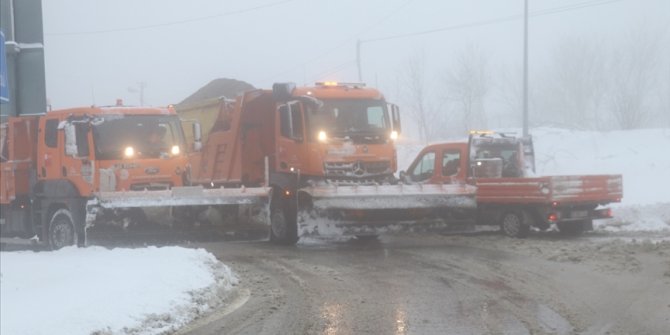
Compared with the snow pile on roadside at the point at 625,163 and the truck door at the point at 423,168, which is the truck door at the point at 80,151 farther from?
the snow pile on roadside at the point at 625,163

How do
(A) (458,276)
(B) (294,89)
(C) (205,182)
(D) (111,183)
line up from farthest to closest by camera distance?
(C) (205,182), (B) (294,89), (D) (111,183), (A) (458,276)

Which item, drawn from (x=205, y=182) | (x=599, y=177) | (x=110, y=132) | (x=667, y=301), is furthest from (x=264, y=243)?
(x=667, y=301)

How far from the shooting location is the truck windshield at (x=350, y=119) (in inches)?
562

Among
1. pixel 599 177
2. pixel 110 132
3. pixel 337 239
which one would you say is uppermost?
pixel 110 132

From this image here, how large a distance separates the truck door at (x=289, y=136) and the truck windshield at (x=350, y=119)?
0.24 m

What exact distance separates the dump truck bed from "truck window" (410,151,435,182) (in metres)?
1.56

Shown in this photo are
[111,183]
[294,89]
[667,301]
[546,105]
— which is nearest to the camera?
[667,301]

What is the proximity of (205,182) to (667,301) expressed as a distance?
11371mm

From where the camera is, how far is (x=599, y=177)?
1540cm

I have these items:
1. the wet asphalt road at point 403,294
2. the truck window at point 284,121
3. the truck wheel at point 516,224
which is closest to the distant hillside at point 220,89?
the truck window at point 284,121

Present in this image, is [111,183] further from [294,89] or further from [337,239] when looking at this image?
[337,239]

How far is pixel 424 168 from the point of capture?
1742cm

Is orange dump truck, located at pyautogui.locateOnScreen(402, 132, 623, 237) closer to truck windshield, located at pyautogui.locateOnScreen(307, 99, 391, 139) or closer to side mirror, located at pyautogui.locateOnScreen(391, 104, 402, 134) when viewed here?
side mirror, located at pyautogui.locateOnScreen(391, 104, 402, 134)

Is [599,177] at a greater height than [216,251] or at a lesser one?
greater
